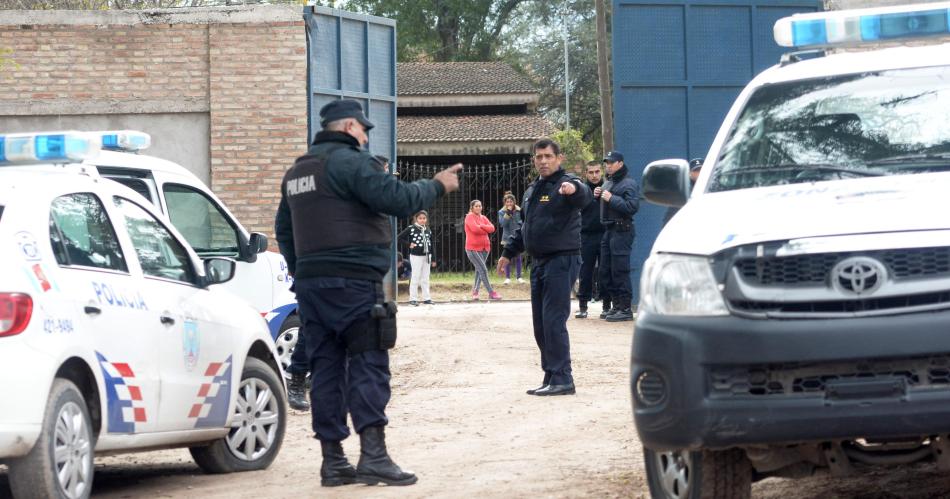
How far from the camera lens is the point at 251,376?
827cm

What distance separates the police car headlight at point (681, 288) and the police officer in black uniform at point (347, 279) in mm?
2155

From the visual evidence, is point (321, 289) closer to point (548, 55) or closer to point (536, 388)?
point (536, 388)

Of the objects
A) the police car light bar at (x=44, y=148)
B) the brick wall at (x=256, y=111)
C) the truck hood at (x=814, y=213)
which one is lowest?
the truck hood at (x=814, y=213)

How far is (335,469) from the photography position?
7520 millimetres

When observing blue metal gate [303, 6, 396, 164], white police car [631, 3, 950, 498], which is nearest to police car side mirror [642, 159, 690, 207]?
white police car [631, 3, 950, 498]

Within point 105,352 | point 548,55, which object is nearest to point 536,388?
point 105,352

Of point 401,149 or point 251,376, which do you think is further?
point 401,149

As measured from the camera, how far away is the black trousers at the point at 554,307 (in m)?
10.8

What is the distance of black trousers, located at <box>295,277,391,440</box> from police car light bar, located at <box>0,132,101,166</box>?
130cm

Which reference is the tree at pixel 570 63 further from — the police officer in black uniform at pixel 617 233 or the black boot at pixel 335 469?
the black boot at pixel 335 469

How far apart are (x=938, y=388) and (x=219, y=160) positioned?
575 inches

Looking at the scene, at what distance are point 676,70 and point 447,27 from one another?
36356mm

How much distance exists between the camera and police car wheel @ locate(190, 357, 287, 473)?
821cm

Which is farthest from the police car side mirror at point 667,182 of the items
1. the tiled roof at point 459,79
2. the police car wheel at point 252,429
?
the tiled roof at point 459,79
